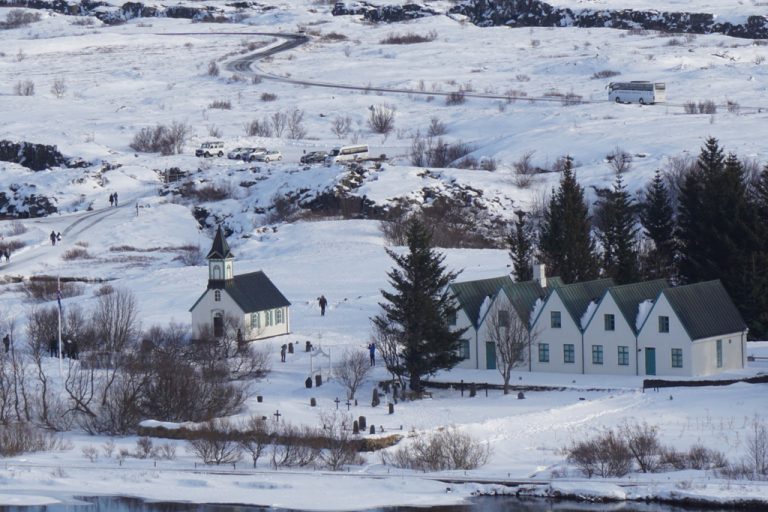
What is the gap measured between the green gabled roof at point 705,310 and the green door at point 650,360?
1.41 m

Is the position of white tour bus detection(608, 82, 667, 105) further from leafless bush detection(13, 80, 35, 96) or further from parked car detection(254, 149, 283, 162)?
leafless bush detection(13, 80, 35, 96)

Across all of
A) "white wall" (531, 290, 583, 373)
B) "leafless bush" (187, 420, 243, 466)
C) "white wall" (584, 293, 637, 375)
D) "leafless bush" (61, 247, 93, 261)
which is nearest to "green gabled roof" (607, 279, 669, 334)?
"white wall" (584, 293, 637, 375)

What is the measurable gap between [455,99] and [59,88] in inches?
1303

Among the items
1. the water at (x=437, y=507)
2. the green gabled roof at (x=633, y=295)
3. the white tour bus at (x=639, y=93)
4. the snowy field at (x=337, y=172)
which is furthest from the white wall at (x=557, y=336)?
the white tour bus at (x=639, y=93)

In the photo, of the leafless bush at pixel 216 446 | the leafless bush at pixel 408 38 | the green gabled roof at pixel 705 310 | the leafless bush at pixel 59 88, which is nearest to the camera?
the leafless bush at pixel 216 446

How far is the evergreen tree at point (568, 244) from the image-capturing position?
67.3 metres

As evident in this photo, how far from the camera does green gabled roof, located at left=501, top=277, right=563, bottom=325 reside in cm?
6044

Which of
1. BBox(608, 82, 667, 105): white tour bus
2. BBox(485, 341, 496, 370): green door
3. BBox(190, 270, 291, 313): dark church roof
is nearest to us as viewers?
BBox(485, 341, 496, 370): green door

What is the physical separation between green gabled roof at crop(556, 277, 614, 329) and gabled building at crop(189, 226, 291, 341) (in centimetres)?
1146

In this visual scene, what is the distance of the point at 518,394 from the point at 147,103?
86.5 m

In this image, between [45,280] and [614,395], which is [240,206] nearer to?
[45,280]

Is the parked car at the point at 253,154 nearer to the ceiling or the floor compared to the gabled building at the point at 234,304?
nearer to the ceiling

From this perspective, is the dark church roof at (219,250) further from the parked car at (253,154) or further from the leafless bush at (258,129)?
the leafless bush at (258,129)

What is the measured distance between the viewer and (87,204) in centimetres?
10588
